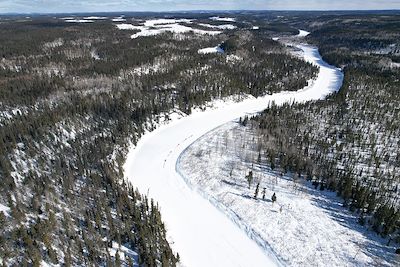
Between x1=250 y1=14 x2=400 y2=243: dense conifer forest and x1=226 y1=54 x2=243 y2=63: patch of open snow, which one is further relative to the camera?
x1=226 y1=54 x2=243 y2=63: patch of open snow

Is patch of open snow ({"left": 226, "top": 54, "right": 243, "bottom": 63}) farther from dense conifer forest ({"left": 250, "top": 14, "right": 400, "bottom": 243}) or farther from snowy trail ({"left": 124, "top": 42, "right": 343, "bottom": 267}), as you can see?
snowy trail ({"left": 124, "top": 42, "right": 343, "bottom": 267})

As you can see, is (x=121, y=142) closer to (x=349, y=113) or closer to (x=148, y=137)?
(x=148, y=137)

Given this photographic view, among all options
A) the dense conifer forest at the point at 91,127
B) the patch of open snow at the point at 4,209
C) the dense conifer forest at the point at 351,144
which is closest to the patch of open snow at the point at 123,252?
the dense conifer forest at the point at 91,127

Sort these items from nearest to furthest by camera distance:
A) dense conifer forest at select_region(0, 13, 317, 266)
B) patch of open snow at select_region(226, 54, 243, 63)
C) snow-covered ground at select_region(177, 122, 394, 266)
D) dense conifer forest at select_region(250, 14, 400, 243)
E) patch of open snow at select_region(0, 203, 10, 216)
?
snow-covered ground at select_region(177, 122, 394, 266), dense conifer forest at select_region(0, 13, 317, 266), patch of open snow at select_region(0, 203, 10, 216), dense conifer forest at select_region(250, 14, 400, 243), patch of open snow at select_region(226, 54, 243, 63)

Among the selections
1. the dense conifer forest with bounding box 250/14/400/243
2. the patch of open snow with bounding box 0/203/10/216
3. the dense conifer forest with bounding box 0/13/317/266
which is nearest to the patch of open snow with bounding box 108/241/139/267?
the dense conifer forest with bounding box 0/13/317/266

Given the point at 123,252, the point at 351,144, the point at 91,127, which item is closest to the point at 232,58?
the point at 351,144

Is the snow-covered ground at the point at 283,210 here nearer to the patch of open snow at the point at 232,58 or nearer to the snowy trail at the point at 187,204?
the snowy trail at the point at 187,204

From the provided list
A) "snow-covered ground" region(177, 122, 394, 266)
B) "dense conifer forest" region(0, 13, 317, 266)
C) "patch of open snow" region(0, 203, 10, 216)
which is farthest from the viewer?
"patch of open snow" region(0, 203, 10, 216)
